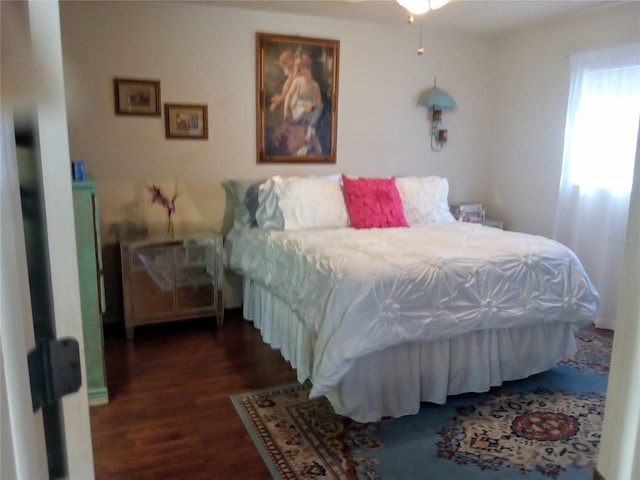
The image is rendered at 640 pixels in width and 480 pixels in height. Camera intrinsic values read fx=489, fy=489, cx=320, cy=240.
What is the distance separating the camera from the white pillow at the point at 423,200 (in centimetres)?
380

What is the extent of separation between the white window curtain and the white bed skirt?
1.12m

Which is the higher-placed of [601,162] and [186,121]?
[186,121]

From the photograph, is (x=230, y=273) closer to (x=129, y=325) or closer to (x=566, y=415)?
(x=129, y=325)

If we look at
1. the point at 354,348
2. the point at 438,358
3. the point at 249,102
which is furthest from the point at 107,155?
the point at 438,358

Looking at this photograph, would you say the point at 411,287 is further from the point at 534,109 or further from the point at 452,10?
the point at 534,109

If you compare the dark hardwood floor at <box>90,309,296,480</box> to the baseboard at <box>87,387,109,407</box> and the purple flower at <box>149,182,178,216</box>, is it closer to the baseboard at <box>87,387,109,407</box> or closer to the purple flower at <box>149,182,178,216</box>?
the baseboard at <box>87,387,109,407</box>

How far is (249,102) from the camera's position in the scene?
3.82m

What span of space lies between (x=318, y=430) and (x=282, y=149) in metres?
2.36

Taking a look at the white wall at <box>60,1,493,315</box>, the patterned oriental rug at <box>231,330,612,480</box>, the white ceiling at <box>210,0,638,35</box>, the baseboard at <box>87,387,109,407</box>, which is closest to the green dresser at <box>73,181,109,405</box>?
the baseboard at <box>87,387,109,407</box>

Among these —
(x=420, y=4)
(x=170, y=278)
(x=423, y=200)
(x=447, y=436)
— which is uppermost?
(x=420, y=4)

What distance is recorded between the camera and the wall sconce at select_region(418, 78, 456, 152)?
4.30 metres

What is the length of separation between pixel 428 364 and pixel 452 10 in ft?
8.81

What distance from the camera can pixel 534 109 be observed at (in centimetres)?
425

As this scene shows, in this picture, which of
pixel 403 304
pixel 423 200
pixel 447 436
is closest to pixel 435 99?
pixel 423 200
